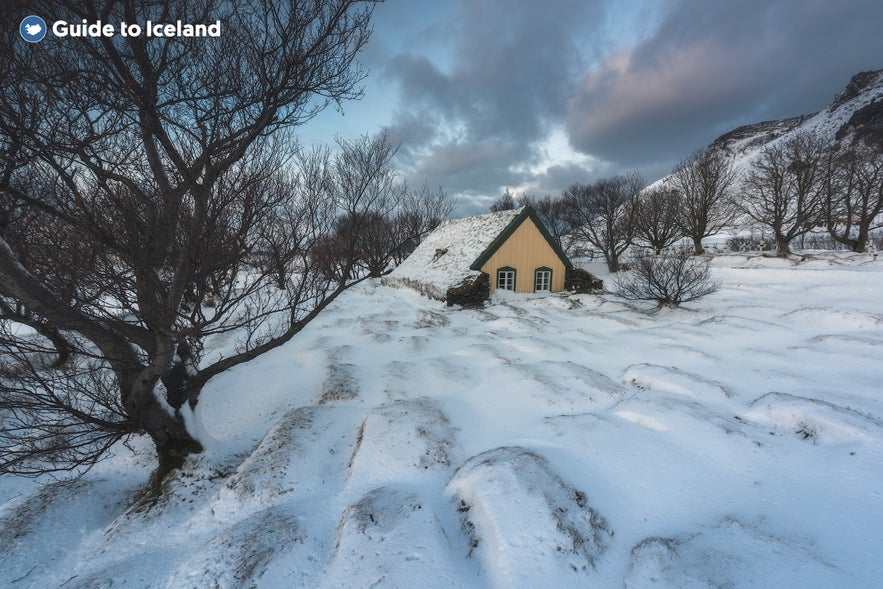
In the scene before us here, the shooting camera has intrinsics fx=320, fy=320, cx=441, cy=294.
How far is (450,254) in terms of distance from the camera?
755 inches

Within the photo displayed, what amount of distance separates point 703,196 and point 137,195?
123ft

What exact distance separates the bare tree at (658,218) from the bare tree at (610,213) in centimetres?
124

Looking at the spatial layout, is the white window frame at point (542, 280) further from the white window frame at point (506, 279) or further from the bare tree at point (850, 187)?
the bare tree at point (850, 187)

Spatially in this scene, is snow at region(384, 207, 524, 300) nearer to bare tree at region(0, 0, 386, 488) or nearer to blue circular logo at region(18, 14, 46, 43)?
bare tree at region(0, 0, 386, 488)

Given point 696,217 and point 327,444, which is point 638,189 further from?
point 327,444

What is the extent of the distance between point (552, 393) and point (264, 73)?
7.07m

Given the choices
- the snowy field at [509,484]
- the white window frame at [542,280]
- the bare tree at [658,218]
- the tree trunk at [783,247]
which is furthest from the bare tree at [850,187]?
the snowy field at [509,484]

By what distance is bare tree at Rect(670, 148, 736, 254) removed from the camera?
2844cm

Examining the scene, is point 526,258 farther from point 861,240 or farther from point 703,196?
point 861,240

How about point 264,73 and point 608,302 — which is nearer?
point 264,73

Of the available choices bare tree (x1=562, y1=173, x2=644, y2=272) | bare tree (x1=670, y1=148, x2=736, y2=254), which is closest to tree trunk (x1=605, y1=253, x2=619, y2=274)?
bare tree (x1=562, y1=173, x2=644, y2=272)

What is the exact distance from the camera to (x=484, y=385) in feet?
22.9

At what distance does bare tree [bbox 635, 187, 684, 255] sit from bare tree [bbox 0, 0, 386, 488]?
30930 millimetres

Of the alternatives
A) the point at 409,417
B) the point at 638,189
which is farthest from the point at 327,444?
the point at 638,189
